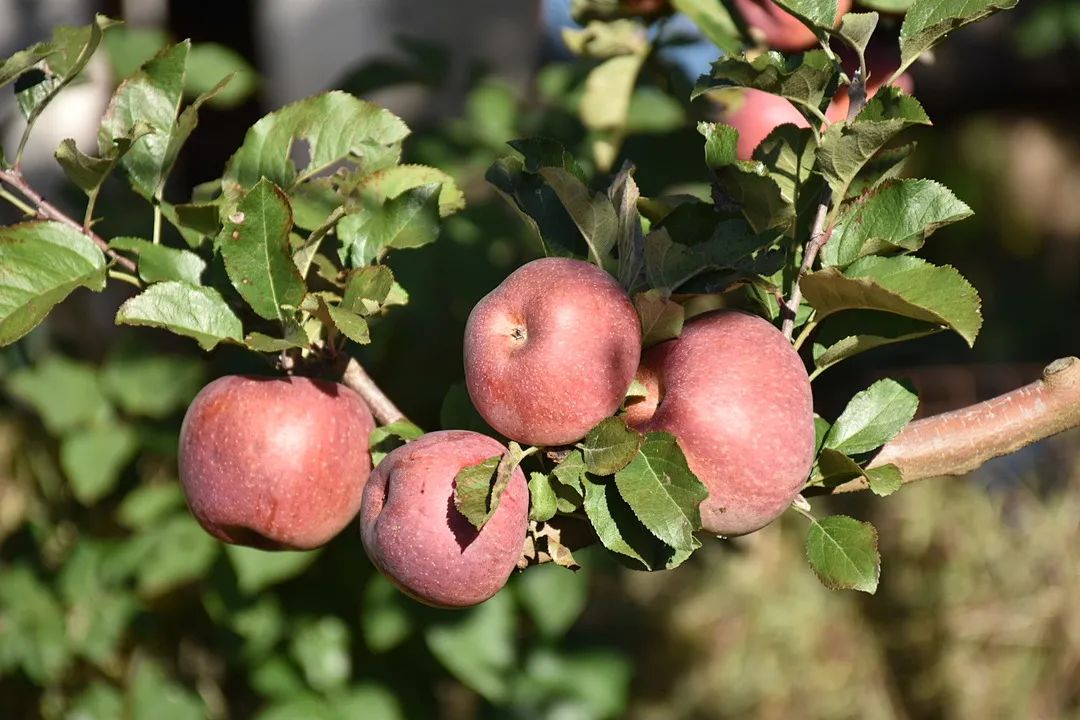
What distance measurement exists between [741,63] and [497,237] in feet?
2.90

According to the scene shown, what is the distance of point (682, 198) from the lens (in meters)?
0.85

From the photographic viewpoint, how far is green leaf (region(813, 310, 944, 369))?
76 centimetres

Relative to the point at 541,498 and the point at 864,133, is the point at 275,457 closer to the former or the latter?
the point at 541,498

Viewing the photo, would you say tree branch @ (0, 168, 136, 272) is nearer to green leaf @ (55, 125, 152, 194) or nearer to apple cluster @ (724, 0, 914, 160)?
green leaf @ (55, 125, 152, 194)

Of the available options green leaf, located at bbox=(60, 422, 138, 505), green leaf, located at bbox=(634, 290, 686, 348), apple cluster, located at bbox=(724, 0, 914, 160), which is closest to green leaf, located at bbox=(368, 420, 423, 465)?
green leaf, located at bbox=(634, 290, 686, 348)

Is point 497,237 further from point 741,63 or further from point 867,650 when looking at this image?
point 867,650

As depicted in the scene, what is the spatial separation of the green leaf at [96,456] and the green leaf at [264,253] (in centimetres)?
93

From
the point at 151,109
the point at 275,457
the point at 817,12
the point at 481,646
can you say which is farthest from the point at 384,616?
the point at 817,12

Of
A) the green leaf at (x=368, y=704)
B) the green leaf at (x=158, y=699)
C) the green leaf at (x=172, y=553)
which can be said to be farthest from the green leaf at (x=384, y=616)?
the green leaf at (x=158, y=699)

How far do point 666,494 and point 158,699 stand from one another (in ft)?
4.27

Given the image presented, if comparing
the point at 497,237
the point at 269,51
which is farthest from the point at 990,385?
the point at 269,51

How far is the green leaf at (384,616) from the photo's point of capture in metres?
1.47

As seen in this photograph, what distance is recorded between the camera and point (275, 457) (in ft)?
2.69

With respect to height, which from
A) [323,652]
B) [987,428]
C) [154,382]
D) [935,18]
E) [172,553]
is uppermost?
→ [935,18]
